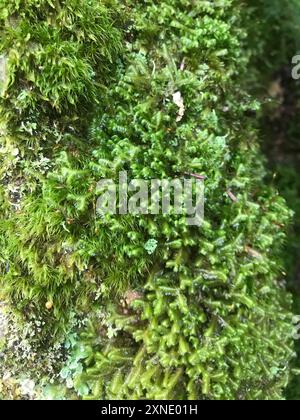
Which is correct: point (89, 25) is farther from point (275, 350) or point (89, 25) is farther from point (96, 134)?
point (275, 350)

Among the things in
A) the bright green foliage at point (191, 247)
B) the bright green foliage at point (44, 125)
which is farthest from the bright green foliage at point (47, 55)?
the bright green foliage at point (191, 247)

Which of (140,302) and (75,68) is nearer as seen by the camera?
(75,68)

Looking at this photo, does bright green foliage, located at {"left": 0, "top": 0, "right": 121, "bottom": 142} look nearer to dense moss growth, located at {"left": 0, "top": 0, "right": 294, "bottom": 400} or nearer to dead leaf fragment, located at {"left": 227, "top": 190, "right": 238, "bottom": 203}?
dense moss growth, located at {"left": 0, "top": 0, "right": 294, "bottom": 400}

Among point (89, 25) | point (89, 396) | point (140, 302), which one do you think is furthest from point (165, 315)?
point (89, 25)

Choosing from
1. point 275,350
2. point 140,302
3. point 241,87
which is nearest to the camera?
point 140,302

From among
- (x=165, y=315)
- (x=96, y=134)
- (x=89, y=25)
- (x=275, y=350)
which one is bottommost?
(x=275, y=350)

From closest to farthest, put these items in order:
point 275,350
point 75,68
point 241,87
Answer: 1. point 75,68
2. point 275,350
3. point 241,87

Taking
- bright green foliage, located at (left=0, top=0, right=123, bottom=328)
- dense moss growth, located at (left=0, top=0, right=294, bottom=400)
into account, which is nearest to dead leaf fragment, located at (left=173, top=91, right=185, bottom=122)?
dense moss growth, located at (left=0, top=0, right=294, bottom=400)

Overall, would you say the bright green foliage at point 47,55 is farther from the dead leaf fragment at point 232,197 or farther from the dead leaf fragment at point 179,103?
the dead leaf fragment at point 232,197
